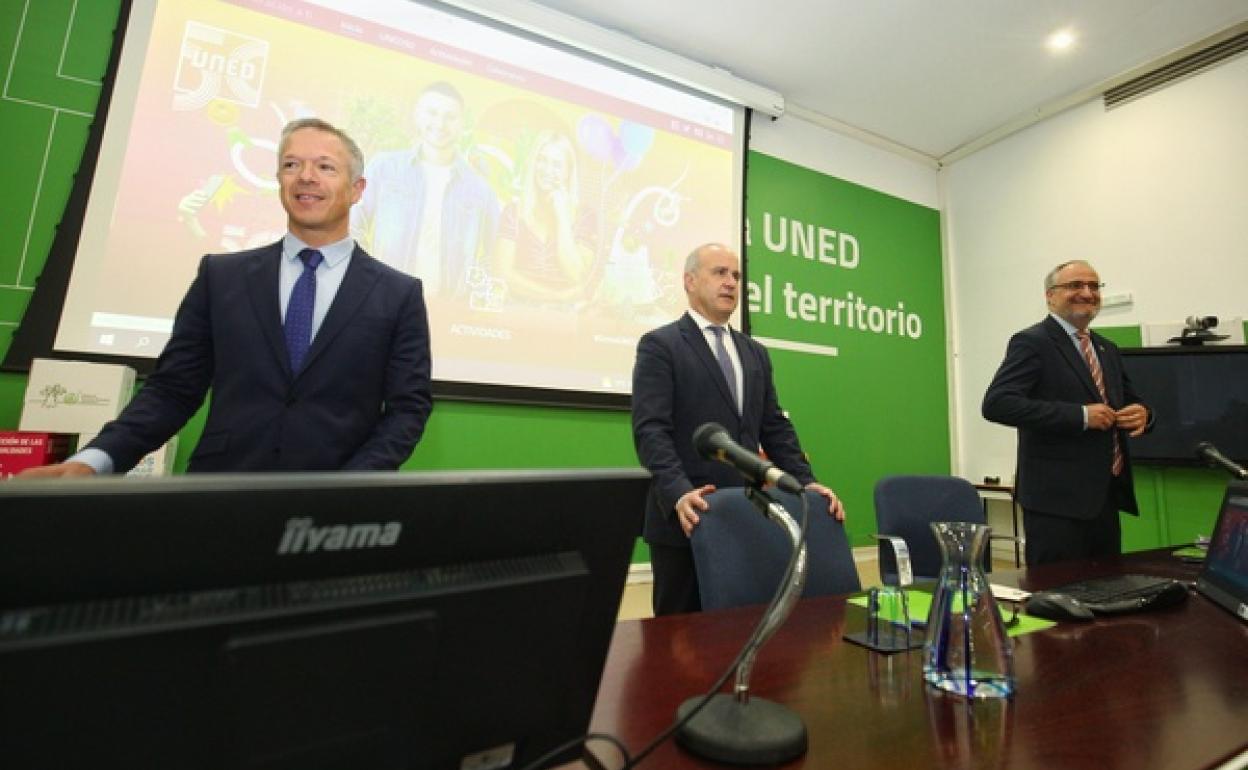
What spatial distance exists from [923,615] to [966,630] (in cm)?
32

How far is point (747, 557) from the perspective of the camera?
1.28 metres

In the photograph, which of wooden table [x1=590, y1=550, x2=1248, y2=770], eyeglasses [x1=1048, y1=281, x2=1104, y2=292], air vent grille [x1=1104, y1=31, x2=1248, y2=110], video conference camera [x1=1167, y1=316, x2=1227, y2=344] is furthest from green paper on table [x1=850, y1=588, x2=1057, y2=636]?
air vent grille [x1=1104, y1=31, x2=1248, y2=110]

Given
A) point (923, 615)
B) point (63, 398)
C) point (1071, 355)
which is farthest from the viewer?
point (1071, 355)

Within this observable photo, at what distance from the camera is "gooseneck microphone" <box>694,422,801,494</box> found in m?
0.64

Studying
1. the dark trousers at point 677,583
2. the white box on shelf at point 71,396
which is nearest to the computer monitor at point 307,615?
the dark trousers at point 677,583

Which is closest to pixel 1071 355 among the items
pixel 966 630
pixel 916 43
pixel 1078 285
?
pixel 1078 285

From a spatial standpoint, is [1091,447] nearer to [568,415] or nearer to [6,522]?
[568,415]

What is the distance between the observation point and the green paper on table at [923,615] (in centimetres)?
104

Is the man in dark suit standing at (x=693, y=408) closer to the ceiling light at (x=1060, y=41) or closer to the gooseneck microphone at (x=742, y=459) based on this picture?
the gooseneck microphone at (x=742, y=459)

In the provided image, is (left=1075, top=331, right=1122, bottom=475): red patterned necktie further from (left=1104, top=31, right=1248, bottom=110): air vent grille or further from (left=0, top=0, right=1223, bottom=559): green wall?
(left=1104, top=31, right=1248, bottom=110): air vent grille

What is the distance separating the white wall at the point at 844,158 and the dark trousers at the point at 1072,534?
2750mm

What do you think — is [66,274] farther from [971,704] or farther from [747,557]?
[971,704]

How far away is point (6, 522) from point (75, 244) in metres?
2.60

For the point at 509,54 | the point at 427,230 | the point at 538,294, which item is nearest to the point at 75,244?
the point at 427,230
